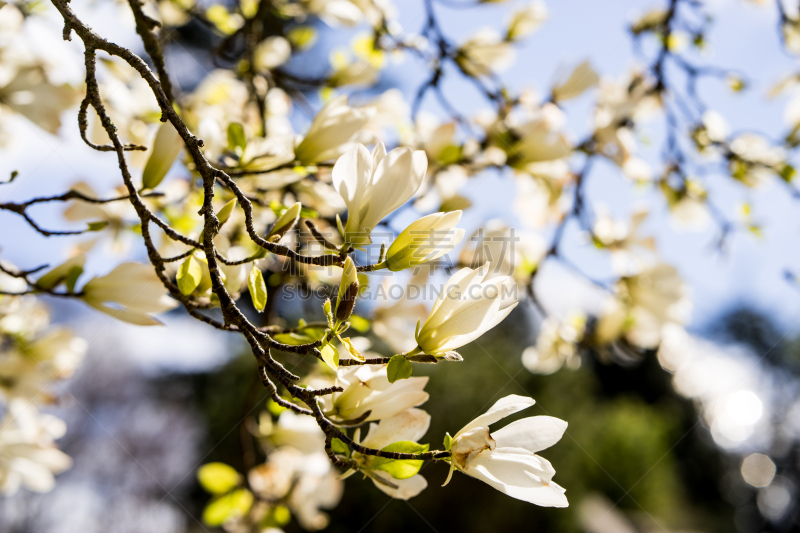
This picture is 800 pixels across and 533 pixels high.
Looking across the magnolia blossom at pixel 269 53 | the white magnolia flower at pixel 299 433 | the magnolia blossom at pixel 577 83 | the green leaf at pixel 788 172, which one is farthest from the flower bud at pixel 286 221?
the green leaf at pixel 788 172

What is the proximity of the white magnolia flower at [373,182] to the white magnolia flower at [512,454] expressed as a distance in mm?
143

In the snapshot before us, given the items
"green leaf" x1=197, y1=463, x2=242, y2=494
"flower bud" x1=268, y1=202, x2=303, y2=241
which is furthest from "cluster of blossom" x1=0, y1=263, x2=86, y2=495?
"flower bud" x1=268, y1=202, x2=303, y2=241

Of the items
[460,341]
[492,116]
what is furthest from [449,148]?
[460,341]

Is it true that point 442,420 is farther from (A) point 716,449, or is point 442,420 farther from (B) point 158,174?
(A) point 716,449

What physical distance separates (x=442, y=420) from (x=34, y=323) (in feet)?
10.9

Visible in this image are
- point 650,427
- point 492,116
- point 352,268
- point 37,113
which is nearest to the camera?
point 352,268

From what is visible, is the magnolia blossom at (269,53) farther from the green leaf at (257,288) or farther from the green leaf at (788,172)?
the green leaf at (788,172)

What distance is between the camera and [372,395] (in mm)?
346

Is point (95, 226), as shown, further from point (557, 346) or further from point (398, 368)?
point (557, 346)

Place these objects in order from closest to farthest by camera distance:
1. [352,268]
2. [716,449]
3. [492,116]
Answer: [352,268] < [492,116] < [716,449]

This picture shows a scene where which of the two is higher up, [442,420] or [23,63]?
[23,63]

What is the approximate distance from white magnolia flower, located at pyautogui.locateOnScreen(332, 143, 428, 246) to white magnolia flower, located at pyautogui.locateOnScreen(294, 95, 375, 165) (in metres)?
0.14

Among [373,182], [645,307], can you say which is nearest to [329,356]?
[373,182]

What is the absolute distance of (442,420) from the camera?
3.76m
